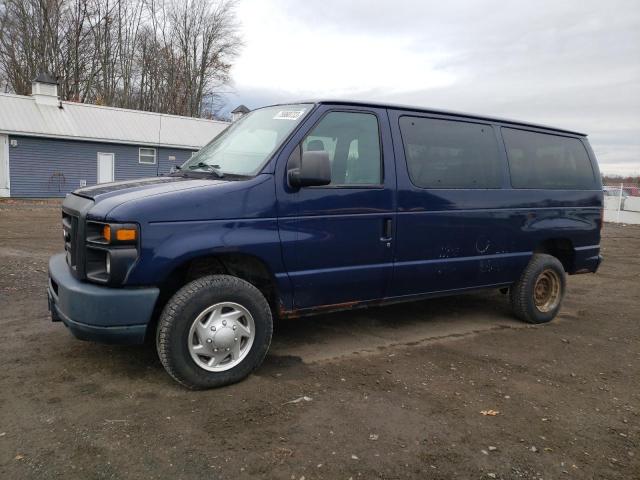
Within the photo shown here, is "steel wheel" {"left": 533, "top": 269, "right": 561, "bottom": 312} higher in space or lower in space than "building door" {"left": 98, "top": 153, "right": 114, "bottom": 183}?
lower

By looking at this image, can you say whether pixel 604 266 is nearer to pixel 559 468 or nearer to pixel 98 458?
pixel 559 468

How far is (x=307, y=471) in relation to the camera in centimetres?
265

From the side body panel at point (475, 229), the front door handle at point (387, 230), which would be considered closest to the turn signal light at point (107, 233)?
the front door handle at point (387, 230)

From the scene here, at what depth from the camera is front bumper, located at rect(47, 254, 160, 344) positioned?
128 inches

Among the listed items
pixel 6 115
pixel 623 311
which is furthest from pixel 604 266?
pixel 6 115

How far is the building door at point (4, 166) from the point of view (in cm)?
2019

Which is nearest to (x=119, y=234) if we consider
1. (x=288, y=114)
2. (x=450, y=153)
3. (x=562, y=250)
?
(x=288, y=114)

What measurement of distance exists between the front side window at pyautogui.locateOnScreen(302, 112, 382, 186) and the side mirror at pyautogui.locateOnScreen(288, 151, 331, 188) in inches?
11.6

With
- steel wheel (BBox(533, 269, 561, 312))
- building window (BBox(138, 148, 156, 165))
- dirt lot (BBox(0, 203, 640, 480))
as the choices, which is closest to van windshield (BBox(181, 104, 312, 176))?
dirt lot (BBox(0, 203, 640, 480))

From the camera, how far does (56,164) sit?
21.6 m

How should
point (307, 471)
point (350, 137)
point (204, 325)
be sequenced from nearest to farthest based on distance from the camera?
point (307, 471), point (204, 325), point (350, 137)

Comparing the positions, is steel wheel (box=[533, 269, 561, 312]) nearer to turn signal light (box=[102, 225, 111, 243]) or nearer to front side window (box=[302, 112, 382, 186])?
front side window (box=[302, 112, 382, 186])

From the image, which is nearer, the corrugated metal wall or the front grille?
the front grille

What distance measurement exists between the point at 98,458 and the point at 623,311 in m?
6.23
